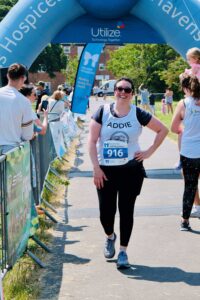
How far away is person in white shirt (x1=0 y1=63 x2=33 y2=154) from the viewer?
6059 millimetres

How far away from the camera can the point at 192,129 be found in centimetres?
696

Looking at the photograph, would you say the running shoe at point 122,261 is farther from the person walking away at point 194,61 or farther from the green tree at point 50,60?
the green tree at point 50,60

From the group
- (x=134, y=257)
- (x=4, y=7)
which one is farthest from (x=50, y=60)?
(x=134, y=257)

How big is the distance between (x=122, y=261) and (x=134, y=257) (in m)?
0.40

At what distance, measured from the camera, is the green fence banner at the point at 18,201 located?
484 cm

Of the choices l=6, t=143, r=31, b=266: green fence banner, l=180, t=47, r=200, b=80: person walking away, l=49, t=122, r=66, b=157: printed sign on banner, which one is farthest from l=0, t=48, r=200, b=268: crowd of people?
l=49, t=122, r=66, b=157: printed sign on banner

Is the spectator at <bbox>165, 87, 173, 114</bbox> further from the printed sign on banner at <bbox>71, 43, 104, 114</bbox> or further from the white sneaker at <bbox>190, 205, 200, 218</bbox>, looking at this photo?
the white sneaker at <bbox>190, 205, 200, 218</bbox>

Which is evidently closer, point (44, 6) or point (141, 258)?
point (141, 258)

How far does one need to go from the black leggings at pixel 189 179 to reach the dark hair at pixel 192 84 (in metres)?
0.79

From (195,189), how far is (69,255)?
6.12 feet

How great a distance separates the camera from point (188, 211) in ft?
23.1

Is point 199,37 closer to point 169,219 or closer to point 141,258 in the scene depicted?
point 169,219

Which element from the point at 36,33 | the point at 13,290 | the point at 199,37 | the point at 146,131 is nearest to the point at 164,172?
the point at 199,37

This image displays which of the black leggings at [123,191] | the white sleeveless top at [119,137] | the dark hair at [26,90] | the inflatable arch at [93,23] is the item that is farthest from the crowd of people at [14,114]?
the inflatable arch at [93,23]
